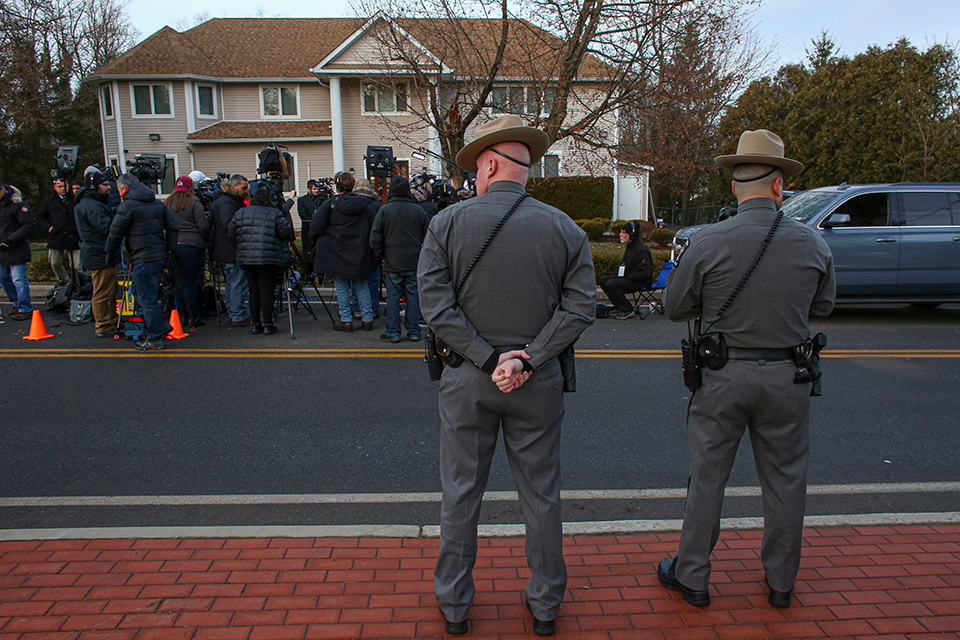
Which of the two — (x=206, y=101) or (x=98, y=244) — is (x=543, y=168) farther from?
(x=98, y=244)

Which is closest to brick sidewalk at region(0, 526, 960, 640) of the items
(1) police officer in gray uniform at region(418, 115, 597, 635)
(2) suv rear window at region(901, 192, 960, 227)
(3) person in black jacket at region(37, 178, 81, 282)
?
(1) police officer in gray uniform at region(418, 115, 597, 635)

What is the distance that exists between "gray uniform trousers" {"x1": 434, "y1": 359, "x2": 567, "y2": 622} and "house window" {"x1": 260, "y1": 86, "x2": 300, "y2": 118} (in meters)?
29.5

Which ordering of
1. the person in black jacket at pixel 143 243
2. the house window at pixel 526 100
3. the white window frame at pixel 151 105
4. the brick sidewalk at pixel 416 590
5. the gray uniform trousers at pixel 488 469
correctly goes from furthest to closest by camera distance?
the white window frame at pixel 151 105 → the house window at pixel 526 100 → the person in black jacket at pixel 143 243 → the brick sidewalk at pixel 416 590 → the gray uniform trousers at pixel 488 469

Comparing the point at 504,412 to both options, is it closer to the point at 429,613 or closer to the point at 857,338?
the point at 429,613

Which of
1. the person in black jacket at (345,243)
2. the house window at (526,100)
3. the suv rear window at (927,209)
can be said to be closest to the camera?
the person in black jacket at (345,243)

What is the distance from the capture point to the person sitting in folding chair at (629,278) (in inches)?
401

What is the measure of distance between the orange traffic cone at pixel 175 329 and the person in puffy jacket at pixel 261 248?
0.84m

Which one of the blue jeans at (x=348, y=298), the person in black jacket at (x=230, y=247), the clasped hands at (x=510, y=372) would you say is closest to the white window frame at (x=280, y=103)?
the person in black jacket at (x=230, y=247)

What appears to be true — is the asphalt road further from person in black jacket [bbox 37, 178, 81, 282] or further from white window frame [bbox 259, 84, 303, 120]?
white window frame [bbox 259, 84, 303, 120]

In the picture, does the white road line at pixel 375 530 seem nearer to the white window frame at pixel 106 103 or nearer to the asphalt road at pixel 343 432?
the asphalt road at pixel 343 432

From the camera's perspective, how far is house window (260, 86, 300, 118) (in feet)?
96.9

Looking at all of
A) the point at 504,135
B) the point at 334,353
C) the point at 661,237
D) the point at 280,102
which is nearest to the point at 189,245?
the point at 334,353

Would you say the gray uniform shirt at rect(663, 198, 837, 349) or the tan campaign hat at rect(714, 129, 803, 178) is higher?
the tan campaign hat at rect(714, 129, 803, 178)

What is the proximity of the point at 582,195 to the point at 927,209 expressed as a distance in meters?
20.6
